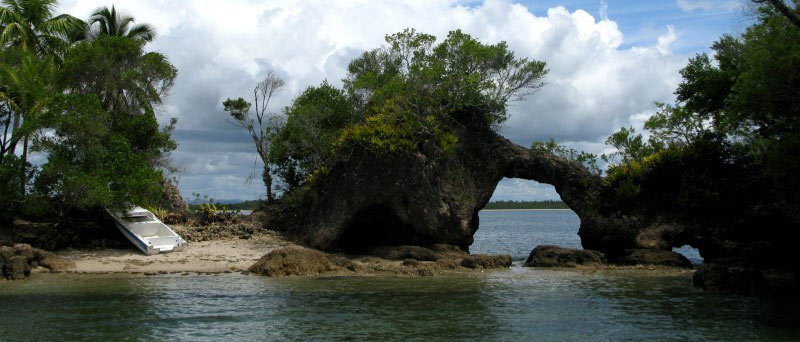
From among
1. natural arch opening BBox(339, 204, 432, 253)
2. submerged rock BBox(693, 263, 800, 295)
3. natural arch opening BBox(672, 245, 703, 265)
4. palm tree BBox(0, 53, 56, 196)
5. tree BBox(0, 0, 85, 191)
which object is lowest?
submerged rock BBox(693, 263, 800, 295)

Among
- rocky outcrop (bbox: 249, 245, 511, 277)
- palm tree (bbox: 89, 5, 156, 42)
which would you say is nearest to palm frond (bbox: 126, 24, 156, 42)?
palm tree (bbox: 89, 5, 156, 42)

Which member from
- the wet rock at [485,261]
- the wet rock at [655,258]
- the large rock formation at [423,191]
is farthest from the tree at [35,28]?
the wet rock at [655,258]

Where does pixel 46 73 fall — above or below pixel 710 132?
above

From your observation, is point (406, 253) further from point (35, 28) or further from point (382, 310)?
point (35, 28)

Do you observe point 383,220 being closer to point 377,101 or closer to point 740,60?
point 377,101

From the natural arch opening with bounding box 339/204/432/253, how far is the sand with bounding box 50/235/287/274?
10.4 feet

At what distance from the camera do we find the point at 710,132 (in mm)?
24438

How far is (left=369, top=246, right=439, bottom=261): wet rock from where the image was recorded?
80.4ft

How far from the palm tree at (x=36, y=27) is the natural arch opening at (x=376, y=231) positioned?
1723 cm

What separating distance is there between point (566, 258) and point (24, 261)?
60.0 ft

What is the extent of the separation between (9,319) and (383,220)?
597 inches

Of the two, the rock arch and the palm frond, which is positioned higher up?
the palm frond

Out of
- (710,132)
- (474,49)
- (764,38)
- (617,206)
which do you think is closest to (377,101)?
(474,49)

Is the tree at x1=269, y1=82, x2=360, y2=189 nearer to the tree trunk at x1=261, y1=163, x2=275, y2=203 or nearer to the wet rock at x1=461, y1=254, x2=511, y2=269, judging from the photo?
the tree trunk at x1=261, y1=163, x2=275, y2=203
